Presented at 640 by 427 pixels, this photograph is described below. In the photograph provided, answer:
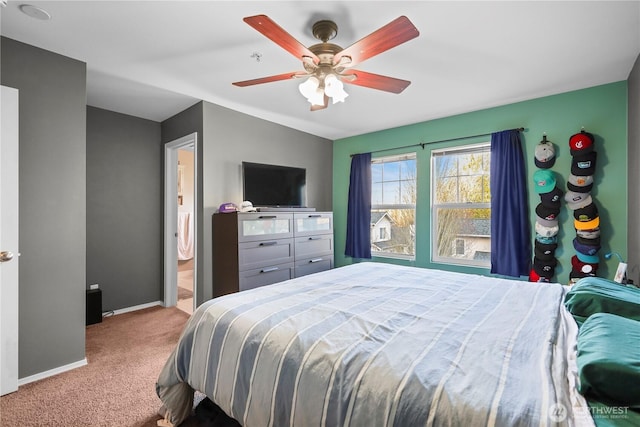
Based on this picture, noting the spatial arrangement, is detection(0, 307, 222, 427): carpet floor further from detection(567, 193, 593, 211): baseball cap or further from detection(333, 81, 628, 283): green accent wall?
detection(567, 193, 593, 211): baseball cap

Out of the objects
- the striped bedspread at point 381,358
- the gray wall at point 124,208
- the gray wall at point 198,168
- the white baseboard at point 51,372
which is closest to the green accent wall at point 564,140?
the striped bedspread at point 381,358

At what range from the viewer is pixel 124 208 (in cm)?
357

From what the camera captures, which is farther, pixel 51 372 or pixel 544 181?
pixel 544 181

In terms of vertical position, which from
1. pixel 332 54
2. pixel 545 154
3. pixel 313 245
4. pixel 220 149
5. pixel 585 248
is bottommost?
pixel 313 245

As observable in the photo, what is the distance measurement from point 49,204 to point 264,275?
6.21 feet

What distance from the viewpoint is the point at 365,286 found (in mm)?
1893

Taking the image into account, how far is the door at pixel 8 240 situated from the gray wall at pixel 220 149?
1.42 metres

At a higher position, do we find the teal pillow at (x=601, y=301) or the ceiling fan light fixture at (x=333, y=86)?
the ceiling fan light fixture at (x=333, y=86)

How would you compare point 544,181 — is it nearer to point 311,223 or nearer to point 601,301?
point 601,301

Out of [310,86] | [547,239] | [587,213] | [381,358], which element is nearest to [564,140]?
[587,213]

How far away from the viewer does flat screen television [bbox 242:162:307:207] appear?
11.2 ft

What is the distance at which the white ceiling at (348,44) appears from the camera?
1.72 m

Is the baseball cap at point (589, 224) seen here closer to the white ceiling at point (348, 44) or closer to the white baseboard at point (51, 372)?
the white ceiling at point (348, 44)

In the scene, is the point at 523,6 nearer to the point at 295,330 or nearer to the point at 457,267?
the point at 295,330
